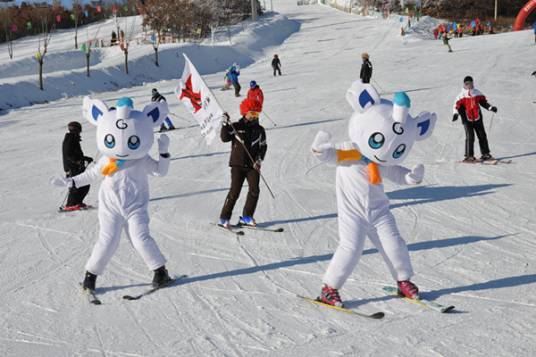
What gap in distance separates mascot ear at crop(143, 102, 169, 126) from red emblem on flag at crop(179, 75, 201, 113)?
188cm

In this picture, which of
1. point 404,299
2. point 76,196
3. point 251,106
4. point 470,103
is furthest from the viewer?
point 470,103

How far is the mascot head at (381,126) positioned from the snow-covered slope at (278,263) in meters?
1.41

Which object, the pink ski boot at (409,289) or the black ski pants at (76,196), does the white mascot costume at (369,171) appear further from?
the black ski pants at (76,196)

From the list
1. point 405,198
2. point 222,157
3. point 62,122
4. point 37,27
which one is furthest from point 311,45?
point 405,198

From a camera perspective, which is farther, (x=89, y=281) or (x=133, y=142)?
(x=89, y=281)

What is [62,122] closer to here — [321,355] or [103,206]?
[103,206]

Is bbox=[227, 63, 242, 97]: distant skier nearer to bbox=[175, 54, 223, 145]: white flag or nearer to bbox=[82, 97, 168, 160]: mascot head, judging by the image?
bbox=[175, 54, 223, 145]: white flag

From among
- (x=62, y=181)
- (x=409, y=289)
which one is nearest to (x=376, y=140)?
(x=409, y=289)

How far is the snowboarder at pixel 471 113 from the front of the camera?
11.3 metres

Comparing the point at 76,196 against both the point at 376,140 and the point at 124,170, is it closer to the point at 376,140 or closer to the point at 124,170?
the point at 124,170

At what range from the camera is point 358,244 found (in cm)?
529

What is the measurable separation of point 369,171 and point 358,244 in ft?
2.13

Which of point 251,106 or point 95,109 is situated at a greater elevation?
point 95,109

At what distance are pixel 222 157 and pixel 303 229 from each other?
219 inches
